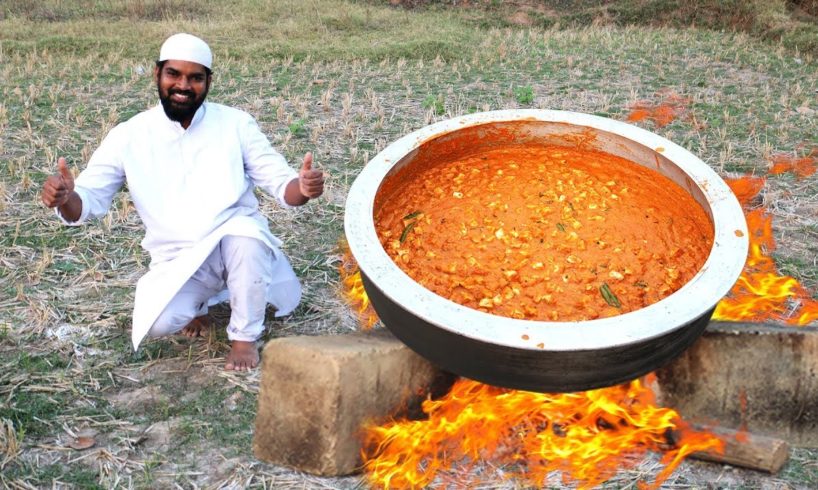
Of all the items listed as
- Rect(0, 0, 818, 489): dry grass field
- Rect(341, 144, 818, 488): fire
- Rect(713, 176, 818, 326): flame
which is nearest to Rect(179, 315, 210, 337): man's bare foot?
Rect(0, 0, 818, 489): dry grass field

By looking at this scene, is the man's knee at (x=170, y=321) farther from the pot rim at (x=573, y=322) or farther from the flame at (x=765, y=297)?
the flame at (x=765, y=297)

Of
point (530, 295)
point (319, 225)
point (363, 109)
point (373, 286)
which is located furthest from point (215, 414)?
point (363, 109)

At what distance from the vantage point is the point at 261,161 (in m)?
3.46

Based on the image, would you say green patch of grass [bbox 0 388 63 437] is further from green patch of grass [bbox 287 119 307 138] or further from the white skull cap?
green patch of grass [bbox 287 119 307 138]

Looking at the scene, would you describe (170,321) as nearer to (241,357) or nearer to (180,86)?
(241,357)

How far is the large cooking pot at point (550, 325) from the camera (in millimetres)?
2367

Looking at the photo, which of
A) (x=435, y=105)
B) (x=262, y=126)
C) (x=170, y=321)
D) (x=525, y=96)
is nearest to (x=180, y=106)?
(x=170, y=321)

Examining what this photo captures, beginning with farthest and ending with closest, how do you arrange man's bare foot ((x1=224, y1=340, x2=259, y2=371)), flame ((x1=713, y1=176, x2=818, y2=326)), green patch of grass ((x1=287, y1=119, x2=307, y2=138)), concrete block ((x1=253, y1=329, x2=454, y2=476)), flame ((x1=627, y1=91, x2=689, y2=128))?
flame ((x1=627, y1=91, x2=689, y2=128))
green patch of grass ((x1=287, y1=119, x2=307, y2=138))
flame ((x1=713, y1=176, x2=818, y2=326))
man's bare foot ((x1=224, y1=340, x2=259, y2=371))
concrete block ((x1=253, y1=329, x2=454, y2=476))

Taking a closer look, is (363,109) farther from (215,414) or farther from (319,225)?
(215,414)

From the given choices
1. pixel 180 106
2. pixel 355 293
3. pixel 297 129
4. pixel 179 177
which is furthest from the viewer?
pixel 297 129

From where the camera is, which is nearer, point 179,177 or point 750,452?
point 750,452

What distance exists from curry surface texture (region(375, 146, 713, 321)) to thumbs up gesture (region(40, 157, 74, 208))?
4.02 ft

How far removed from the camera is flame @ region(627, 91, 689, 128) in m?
6.53

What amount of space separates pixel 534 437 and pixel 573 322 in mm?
621
